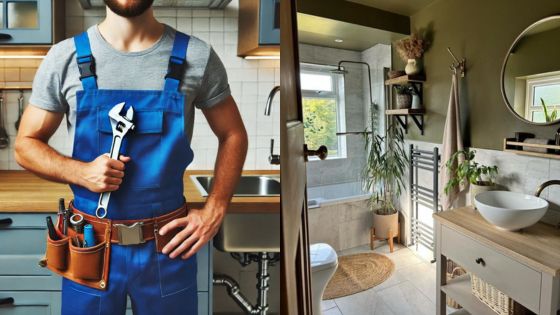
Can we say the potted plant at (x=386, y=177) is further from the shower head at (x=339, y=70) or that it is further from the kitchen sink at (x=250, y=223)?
the kitchen sink at (x=250, y=223)

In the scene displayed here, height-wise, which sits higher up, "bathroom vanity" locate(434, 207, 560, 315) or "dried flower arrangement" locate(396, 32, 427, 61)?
"dried flower arrangement" locate(396, 32, 427, 61)

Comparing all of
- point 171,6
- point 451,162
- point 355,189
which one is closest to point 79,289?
point 171,6

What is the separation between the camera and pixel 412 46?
2848mm

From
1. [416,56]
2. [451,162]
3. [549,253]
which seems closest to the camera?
[549,253]

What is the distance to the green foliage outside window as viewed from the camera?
12.6ft

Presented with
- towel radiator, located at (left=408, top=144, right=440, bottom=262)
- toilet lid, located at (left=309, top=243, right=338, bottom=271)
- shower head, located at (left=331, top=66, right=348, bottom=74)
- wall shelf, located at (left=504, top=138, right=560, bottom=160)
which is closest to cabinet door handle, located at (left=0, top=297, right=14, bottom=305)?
toilet lid, located at (left=309, top=243, right=338, bottom=271)

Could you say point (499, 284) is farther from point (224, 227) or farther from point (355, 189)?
point (355, 189)

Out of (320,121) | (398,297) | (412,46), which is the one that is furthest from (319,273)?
(320,121)

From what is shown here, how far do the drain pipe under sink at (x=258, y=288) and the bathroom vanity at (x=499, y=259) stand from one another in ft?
4.09

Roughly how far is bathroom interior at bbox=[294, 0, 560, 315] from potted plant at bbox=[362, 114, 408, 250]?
1 centimetres

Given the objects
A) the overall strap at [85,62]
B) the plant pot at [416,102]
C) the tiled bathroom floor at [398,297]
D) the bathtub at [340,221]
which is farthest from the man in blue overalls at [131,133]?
the plant pot at [416,102]

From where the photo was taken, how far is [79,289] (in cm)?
77

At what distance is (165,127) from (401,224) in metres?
3.06

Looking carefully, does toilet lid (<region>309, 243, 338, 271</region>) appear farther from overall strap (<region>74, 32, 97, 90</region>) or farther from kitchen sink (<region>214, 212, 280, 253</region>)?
overall strap (<region>74, 32, 97, 90</region>)
